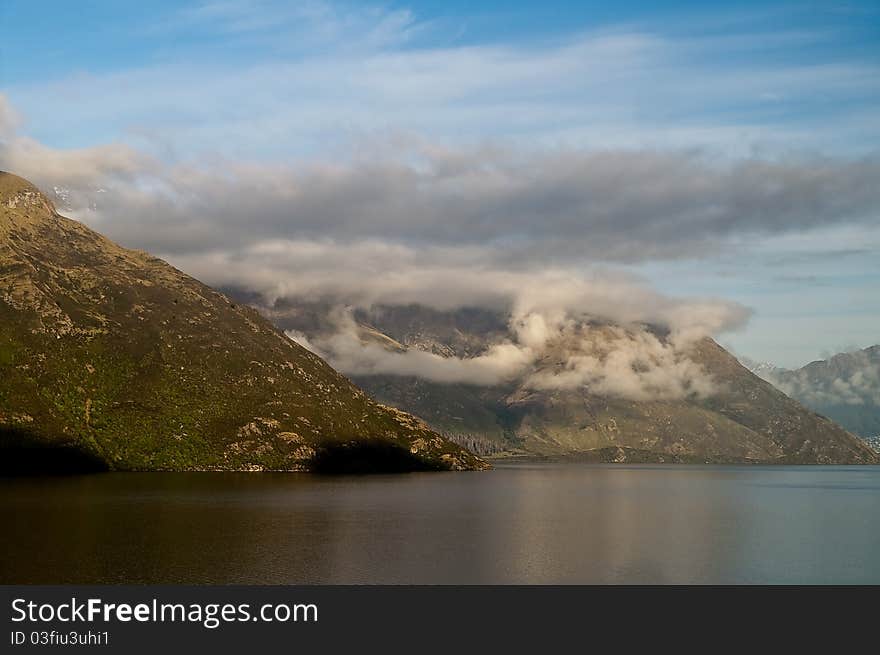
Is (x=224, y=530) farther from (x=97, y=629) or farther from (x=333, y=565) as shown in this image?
(x=97, y=629)

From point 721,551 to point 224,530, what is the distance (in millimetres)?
104707

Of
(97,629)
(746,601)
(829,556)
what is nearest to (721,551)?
(829,556)

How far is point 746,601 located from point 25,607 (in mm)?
97904

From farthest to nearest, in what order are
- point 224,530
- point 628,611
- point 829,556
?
point 224,530 < point 829,556 < point 628,611

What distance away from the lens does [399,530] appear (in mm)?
190125

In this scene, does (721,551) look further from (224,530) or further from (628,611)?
(224,530)

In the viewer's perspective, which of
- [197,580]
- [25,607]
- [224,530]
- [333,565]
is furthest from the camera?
[224,530]

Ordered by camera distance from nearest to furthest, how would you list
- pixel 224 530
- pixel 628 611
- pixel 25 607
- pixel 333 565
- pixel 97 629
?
pixel 97 629
pixel 25 607
pixel 628 611
pixel 333 565
pixel 224 530

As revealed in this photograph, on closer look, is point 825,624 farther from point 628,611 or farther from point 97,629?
point 97,629

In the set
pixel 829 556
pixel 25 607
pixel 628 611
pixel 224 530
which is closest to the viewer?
pixel 25 607

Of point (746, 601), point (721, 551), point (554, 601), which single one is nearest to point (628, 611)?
point (554, 601)

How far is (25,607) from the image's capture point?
340ft

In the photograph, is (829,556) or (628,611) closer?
(628,611)

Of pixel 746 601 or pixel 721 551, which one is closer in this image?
pixel 746 601
